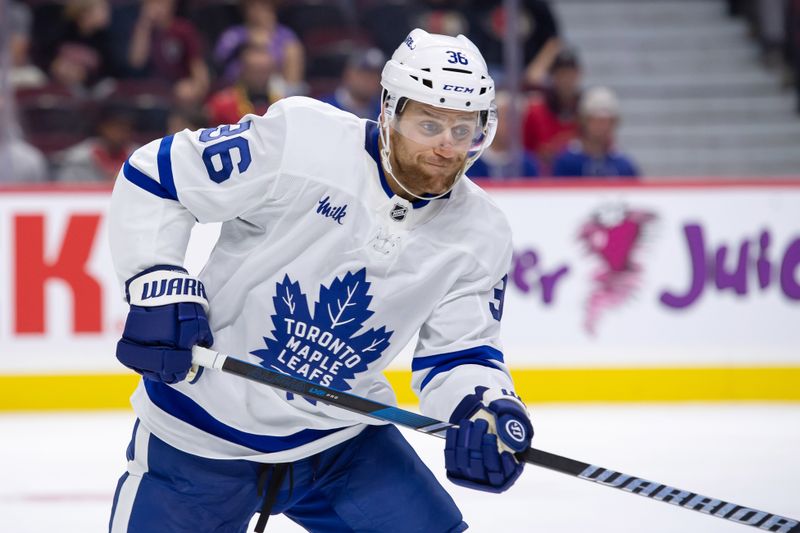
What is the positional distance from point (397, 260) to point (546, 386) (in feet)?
9.46

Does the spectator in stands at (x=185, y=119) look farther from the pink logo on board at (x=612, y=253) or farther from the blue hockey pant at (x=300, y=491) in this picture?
the blue hockey pant at (x=300, y=491)

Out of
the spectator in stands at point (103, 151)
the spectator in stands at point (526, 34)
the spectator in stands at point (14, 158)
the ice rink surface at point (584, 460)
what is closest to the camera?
the ice rink surface at point (584, 460)

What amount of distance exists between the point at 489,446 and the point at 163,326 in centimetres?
55

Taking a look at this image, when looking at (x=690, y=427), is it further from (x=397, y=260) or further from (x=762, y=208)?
(x=397, y=260)

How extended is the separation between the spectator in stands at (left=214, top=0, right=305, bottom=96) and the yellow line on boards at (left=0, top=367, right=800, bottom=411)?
159cm

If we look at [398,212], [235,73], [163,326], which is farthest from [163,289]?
[235,73]

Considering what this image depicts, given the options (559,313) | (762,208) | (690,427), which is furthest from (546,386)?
(762,208)

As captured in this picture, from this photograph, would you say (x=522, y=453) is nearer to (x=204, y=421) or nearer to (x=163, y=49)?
(x=204, y=421)

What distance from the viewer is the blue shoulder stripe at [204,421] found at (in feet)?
7.05

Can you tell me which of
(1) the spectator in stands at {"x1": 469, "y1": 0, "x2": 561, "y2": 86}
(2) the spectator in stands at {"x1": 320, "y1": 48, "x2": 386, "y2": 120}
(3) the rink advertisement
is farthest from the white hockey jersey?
(1) the spectator in stands at {"x1": 469, "y1": 0, "x2": 561, "y2": 86}

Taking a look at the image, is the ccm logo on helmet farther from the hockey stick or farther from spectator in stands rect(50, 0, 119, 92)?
spectator in stands rect(50, 0, 119, 92)

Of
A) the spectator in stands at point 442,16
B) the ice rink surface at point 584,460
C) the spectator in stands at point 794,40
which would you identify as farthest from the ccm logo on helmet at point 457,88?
the spectator in stands at point 794,40

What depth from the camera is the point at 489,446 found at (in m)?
2.01

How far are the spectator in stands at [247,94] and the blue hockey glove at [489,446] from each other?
343 cm
